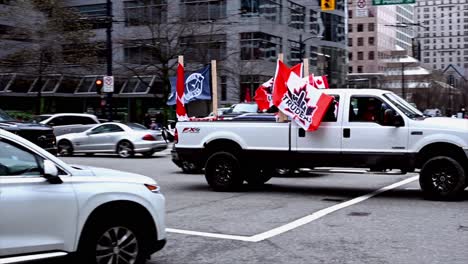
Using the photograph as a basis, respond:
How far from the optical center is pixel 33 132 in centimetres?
1585

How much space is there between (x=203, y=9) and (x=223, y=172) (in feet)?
117

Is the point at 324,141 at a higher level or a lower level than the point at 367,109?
lower

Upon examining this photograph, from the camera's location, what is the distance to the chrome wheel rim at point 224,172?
13.0 meters

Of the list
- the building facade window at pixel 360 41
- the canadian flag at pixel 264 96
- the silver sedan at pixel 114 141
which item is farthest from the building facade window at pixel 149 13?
the building facade window at pixel 360 41

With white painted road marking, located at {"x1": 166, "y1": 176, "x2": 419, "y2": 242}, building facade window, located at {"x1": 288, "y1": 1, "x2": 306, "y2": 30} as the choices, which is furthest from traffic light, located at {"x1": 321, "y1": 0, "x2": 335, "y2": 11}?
building facade window, located at {"x1": 288, "y1": 1, "x2": 306, "y2": 30}

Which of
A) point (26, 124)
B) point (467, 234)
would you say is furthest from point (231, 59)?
point (467, 234)

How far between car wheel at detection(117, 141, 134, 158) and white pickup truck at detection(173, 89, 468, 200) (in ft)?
32.2

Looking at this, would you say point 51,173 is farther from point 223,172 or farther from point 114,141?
point 114,141

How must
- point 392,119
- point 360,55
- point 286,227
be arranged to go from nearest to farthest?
point 286,227
point 392,119
point 360,55

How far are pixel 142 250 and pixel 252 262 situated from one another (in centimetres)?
142

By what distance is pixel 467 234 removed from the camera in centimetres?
843

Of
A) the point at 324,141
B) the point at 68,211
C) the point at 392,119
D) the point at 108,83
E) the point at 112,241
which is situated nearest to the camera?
the point at 68,211

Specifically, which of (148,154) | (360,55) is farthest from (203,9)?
(360,55)

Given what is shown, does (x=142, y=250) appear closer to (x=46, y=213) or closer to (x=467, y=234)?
(x=46, y=213)
